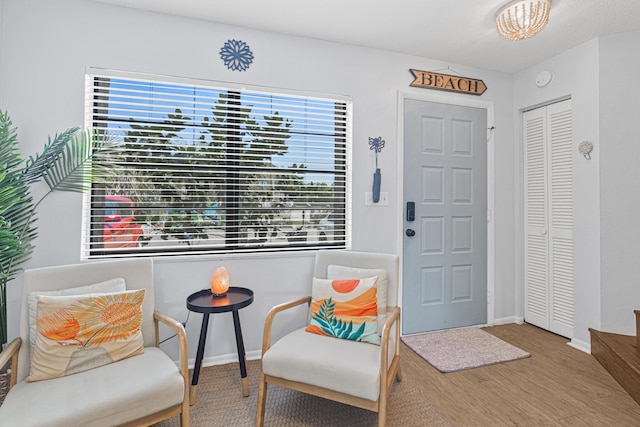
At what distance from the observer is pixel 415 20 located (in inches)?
93.3

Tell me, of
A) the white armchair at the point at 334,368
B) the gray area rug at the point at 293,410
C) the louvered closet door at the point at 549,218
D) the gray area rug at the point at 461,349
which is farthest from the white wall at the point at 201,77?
the white armchair at the point at 334,368

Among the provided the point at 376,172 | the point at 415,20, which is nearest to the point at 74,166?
the point at 376,172

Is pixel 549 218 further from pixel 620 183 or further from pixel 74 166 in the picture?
pixel 74 166

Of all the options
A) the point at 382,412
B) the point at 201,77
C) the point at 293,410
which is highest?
the point at 201,77

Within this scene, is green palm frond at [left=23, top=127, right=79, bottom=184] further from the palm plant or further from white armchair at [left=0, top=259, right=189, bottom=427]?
white armchair at [left=0, top=259, right=189, bottom=427]

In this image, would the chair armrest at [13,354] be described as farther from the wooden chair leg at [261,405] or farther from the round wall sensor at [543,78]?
the round wall sensor at [543,78]

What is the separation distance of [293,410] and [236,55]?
8.07 ft

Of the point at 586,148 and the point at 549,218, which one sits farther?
the point at 549,218

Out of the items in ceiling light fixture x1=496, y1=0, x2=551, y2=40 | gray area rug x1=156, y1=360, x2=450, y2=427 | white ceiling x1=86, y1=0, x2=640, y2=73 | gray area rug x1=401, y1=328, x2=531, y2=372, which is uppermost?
white ceiling x1=86, y1=0, x2=640, y2=73

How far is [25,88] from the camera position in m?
2.04

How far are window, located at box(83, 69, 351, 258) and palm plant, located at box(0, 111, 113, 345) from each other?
0.38ft

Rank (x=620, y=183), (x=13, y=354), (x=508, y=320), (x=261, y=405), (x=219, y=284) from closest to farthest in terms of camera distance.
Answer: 1. (x=13, y=354)
2. (x=261, y=405)
3. (x=219, y=284)
4. (x=620, y=183)
5. (x=508, y=320)

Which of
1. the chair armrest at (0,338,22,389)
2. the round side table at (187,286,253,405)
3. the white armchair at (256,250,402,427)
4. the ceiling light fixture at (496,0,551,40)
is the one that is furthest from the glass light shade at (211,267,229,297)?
A: the ceiling light fixture at (496,0,551,40)

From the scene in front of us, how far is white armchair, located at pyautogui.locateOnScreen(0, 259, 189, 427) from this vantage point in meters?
1.25
